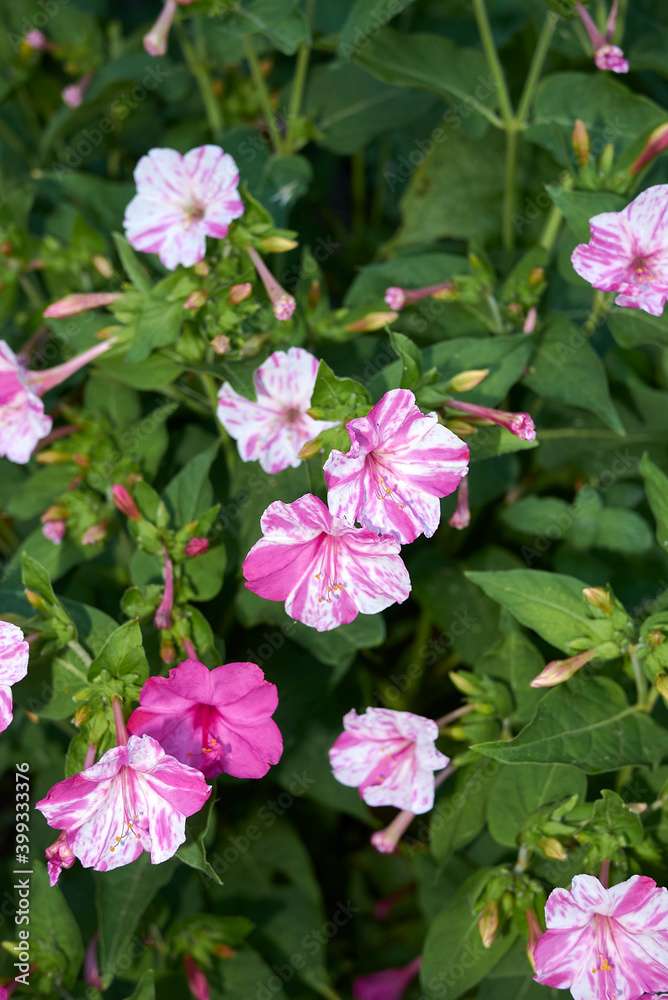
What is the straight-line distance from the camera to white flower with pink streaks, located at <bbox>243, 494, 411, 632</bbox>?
1547 mm

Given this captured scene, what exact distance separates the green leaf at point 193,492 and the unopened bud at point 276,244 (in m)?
0.40

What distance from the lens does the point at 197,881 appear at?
240 cm

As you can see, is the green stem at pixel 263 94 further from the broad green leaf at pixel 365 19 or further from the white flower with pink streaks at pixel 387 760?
the white flower with pink streaks at pixel 387 760

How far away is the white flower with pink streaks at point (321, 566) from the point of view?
1.55 m

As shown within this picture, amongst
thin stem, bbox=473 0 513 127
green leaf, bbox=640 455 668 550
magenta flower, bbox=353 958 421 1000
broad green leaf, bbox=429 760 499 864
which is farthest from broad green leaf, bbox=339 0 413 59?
magenta flower, bbox=353 958 421 1000

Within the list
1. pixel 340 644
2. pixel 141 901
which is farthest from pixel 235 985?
pixel 340 644

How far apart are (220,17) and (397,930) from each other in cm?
227

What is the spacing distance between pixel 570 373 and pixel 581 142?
0.47 metres

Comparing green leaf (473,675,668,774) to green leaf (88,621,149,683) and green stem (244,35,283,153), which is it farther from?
green stem (244,35,283,153)

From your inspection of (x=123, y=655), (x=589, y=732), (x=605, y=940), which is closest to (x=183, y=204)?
(x=123, y=655)

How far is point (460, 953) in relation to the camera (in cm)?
192

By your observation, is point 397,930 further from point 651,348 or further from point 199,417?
point 651,348

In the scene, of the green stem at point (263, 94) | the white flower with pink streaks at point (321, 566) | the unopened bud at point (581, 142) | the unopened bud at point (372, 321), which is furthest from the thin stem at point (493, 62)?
the white flower with pink streaks at point (321, 566)

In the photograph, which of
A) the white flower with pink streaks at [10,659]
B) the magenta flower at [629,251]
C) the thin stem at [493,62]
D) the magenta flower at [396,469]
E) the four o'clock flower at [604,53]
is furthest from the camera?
the thin stem at [493,62]
